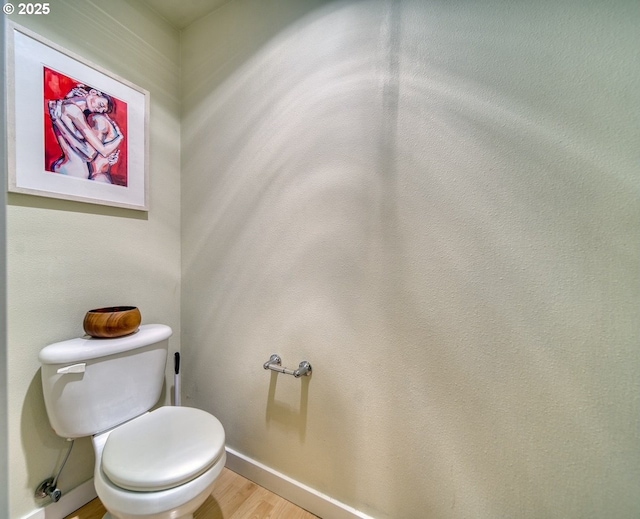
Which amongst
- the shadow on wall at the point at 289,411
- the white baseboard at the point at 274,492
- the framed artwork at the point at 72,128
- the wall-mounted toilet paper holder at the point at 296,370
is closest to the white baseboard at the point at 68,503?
the white baseboard at the point at 274,492

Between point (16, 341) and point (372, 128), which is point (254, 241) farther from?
point (16, 341)

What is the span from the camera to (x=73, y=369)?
882 mm

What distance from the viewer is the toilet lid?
2.40ft

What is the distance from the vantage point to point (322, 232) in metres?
1.01

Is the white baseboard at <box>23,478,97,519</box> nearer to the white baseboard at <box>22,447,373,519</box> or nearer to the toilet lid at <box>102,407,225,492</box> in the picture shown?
the white baseboard at <box>22,447,373,519</box>

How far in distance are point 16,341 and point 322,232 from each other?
Answer: 121cm

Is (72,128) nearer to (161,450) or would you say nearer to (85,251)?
(85,251)

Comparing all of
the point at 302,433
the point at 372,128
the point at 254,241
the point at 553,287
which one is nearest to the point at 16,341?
the point at 254,241

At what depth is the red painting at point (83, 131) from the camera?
3.18 feet

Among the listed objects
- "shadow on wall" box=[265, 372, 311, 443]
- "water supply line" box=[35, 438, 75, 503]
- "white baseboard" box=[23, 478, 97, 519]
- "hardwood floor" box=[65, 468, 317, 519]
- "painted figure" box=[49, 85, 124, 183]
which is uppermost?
"painted figure" box=[49, 85, 124, 183]

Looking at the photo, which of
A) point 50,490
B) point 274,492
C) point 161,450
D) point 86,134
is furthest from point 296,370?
point 86,134

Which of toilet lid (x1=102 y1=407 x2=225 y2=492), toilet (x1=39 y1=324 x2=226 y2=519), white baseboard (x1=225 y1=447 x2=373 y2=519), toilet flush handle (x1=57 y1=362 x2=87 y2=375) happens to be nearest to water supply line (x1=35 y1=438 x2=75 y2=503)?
toilet (x1=39 y1=324 x2=226 y2=519)

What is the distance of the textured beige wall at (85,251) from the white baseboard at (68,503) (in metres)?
0.02

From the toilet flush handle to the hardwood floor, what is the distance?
0.68 meters
